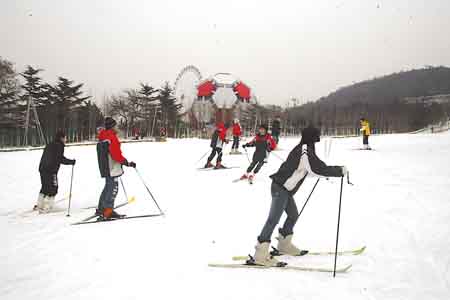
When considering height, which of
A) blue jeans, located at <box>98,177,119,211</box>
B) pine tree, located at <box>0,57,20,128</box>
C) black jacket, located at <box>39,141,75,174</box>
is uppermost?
pine tree, located at <box>0,57,20,128</box>

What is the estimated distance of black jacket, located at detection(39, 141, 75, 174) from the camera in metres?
6.79

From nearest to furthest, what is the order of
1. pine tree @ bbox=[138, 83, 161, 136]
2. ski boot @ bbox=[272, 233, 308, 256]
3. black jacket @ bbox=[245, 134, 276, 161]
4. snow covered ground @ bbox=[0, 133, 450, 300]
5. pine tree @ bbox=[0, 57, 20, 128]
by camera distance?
1. snow covered ground @ bbox=[0, 133, 450, 300]
2. ski boot @ bbox=[272, 233, 308, 256]
3. black jacket @ bbox=[245, 134, 276, 161]
4. pine tree @ bbox=[0, 57, 20, 128]
5. pine tree @ bbox=[138, 83, 161, 136]

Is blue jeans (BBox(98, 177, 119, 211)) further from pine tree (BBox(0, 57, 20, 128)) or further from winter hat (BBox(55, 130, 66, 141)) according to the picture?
pine tree (BBox(0, 57, 20, 128))

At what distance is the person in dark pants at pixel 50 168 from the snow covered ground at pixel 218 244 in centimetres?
38

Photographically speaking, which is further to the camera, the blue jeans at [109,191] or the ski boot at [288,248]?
the blue jeans at [109,191]

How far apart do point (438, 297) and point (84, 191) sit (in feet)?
29.2

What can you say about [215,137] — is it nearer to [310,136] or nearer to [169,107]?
[310,136]

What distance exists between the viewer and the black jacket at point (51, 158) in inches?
267

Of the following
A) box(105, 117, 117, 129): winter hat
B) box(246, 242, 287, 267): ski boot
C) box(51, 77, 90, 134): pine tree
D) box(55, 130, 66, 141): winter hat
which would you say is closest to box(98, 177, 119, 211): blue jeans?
box(105, 117, 117, 129): winter hat

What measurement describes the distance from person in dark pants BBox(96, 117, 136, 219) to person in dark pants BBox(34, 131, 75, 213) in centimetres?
128

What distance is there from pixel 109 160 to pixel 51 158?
5.60 feet

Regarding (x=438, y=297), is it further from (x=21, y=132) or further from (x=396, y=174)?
(x=21, y=132)

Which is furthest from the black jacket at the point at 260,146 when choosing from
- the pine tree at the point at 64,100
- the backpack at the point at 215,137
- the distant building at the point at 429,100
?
the distant building at the point at 429,100

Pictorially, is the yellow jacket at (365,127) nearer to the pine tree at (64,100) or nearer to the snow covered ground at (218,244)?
→ the snow covered ground at (218,244)
